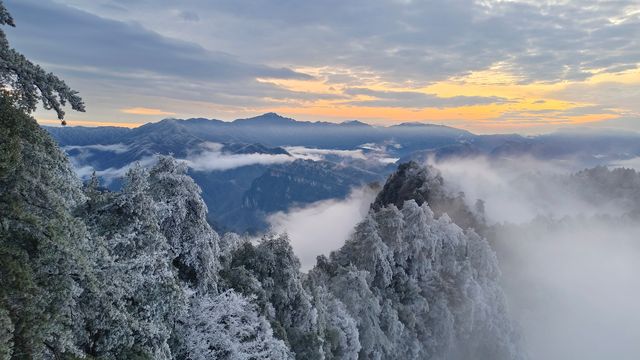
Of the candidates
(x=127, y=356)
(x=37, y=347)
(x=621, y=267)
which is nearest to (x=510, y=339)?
(x=127, y=356)

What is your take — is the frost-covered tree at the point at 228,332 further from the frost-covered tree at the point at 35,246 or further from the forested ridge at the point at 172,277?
the frost-covered tree at the point at 35,246

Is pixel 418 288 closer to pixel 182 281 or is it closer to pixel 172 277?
pixel 182 281

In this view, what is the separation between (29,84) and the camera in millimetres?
14492

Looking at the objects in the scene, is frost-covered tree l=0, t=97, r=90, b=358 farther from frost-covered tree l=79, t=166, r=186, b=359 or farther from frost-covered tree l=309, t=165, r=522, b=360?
frost-covered tree l=309, t=165, r=522, b=360

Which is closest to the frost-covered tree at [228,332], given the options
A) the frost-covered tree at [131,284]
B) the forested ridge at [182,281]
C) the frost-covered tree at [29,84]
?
the forested ridge at [182,281]

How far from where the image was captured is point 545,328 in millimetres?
115938

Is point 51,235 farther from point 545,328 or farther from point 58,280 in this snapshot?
point 545,328

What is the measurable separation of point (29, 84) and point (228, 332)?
1570 cm

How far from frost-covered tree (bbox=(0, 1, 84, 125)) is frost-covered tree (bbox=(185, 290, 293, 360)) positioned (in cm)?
1380

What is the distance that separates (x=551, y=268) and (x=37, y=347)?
152m

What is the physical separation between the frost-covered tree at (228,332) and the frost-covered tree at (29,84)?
13799mm

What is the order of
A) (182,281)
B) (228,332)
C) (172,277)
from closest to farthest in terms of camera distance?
(172,277)
(228,332)
(182,281)

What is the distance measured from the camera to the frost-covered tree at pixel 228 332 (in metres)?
24.9

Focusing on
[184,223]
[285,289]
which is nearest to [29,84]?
[184,223]
